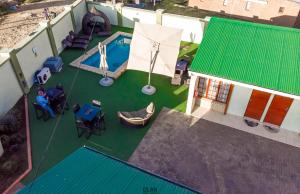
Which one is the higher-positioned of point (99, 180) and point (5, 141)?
point (99, 180)

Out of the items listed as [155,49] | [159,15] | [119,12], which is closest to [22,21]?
[119,12]

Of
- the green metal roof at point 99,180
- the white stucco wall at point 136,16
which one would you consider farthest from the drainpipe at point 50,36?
the green metal roof at point 99,180

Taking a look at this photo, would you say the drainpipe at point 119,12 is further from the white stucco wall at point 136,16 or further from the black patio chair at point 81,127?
the black patio chair at point 81,127

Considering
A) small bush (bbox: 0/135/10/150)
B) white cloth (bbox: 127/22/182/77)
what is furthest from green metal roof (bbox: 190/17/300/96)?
small bush (bbox: 0/135/10/150)

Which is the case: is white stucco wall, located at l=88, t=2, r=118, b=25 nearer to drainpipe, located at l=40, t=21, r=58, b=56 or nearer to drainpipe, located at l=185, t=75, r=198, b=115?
drainpipe, located at l=40, t=21, r=58, b=56

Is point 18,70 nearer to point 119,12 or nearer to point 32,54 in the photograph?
point 32,54
